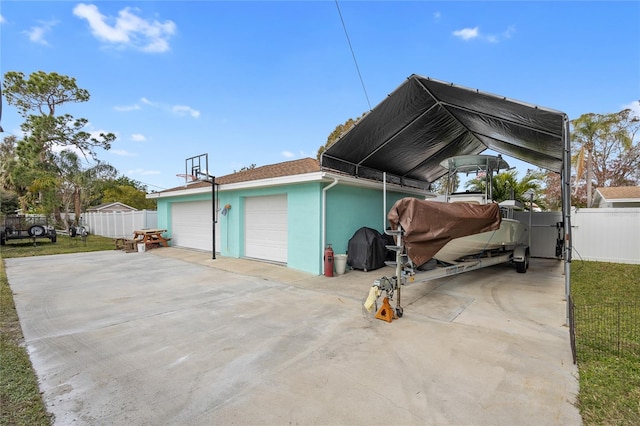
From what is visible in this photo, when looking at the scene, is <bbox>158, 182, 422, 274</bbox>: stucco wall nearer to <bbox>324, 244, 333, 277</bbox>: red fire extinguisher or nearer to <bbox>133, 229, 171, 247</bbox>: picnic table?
<bbox>324, 244, 333, 277</bbox>: red fire extinguisher

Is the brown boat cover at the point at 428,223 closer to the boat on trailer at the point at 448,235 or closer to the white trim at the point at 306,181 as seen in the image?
the boat on trailer at the point at 448,235

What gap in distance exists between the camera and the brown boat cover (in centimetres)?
490

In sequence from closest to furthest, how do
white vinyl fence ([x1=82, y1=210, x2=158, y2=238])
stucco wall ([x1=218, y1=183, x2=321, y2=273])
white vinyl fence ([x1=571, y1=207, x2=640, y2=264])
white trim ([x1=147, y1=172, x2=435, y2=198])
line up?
white trim ([x1=147, y1=172, x2=435, y2=198]) < stucco wall ([x1=218, y1=183, x2=321, y2=273]) < white vinyl fence ([x1=571, y1=207, x2=640, y2=264]) < white vinyl fence ([x1=82, y1=210, x2=158, y2=238])

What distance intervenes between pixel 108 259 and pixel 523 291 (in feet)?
43.0

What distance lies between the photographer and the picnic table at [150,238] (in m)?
13.6

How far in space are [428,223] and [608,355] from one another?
269 centimetres

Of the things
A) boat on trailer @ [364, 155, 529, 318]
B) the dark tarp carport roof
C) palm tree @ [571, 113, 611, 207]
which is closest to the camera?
boat on trailer @ [364, 155, 529, 318]

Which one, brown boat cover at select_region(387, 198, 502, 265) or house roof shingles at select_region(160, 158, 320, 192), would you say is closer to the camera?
brown boat cover at select_region(387, 198, 502, 265)

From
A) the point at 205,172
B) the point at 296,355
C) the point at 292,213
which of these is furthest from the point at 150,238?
the point at 296,355

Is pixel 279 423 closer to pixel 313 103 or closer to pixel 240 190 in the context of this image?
pixel 240 190

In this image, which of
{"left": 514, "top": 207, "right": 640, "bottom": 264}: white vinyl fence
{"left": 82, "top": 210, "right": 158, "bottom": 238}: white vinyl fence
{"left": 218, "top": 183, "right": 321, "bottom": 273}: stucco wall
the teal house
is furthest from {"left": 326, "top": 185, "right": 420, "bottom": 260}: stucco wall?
{"left": 82, "top": 210, "right": 158, "bottom": 238}: white vinyl fence

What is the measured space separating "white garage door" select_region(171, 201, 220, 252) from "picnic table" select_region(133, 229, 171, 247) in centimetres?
44

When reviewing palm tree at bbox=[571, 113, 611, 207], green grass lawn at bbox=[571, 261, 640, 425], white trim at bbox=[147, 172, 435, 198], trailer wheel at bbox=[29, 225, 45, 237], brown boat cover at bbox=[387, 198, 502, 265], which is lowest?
green grass lawn at bbox=[571, 261, 640, 425]

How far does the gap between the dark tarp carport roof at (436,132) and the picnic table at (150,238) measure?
32.5 feet
